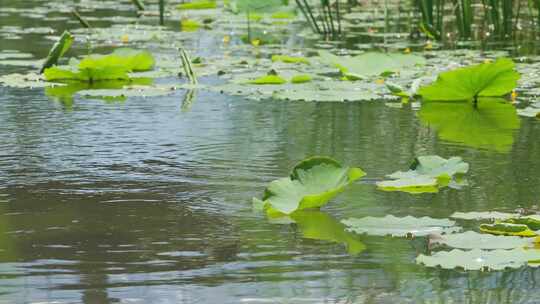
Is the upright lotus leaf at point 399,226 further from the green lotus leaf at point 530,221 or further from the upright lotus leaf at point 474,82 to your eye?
the upright lotus leaf at point 474,82

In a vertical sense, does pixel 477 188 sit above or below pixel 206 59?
below

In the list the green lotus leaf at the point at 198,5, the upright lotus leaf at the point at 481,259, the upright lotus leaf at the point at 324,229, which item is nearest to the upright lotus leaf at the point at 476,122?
the upright lotus leaf at the point at 324,229

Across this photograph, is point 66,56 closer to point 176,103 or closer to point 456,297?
point 176,103

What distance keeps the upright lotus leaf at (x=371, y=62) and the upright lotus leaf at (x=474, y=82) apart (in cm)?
44

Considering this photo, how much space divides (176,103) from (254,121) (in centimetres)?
44

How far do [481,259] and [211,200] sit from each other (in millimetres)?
706

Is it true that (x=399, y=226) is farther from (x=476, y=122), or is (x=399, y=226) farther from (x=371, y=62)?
(x=371, y=62)

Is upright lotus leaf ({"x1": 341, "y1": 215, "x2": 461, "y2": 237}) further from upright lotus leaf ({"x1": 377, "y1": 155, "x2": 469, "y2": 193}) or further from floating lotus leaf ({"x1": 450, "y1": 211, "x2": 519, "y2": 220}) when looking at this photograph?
upright lotus leaf ({"x1": 377, "y1": 155, "x2": 469, "y2": 193})

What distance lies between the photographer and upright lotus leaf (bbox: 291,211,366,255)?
207cm

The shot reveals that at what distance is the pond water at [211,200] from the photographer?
180 cm

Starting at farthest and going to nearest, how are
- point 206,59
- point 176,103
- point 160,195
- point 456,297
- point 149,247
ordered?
point 206,59 → point 176,103 → point 160,195 → point 149,247 → point 456,297

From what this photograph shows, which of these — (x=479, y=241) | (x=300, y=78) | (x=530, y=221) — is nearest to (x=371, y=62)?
(x=300, y=78)

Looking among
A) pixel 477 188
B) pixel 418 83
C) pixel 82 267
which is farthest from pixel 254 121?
pixel 82 267

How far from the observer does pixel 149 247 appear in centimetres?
205
